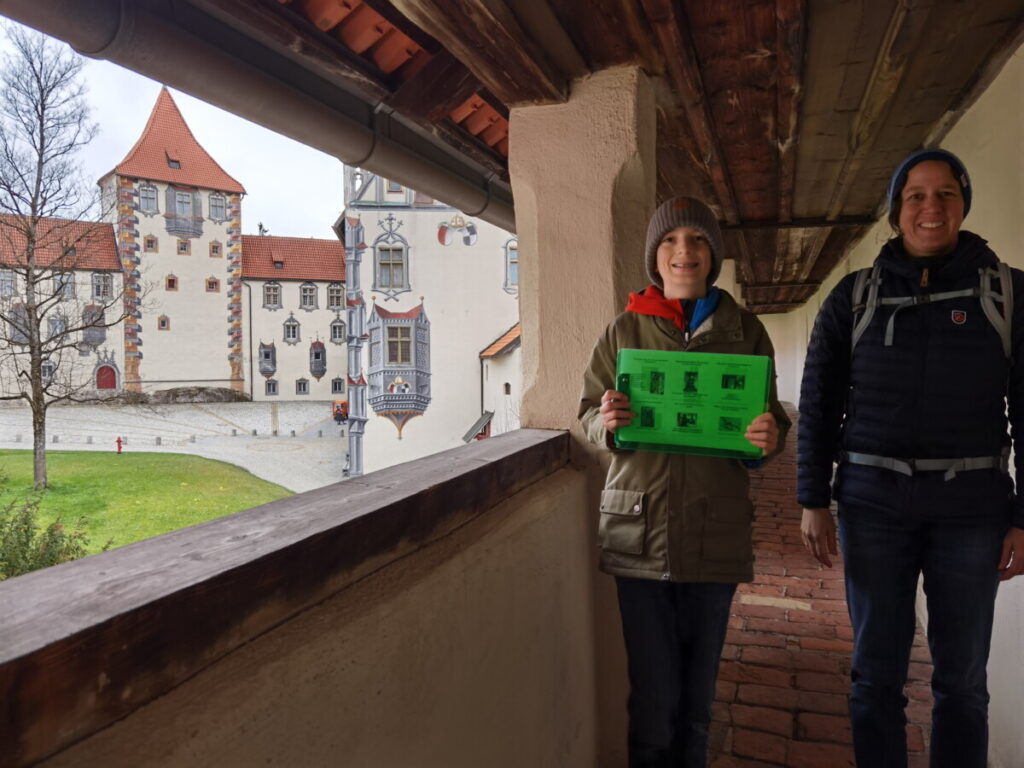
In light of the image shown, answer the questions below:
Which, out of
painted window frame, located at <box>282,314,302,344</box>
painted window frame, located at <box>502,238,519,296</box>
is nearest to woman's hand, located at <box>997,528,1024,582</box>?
painted window frame, located at <box>502,238,519,296</box>

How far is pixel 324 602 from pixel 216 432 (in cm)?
3399

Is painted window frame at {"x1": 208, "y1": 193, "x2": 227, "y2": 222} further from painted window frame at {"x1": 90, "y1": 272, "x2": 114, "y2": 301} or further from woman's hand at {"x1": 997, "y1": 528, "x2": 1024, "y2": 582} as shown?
woman's hand at {"x1": 997, "y1": 528, "x2": 1024, "y2": 582}

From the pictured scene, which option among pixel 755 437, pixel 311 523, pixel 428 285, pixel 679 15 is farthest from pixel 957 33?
pixel 428 285

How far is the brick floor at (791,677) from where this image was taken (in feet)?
7.73

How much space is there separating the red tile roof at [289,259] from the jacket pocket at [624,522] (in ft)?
134

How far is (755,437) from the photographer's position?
4.80ft

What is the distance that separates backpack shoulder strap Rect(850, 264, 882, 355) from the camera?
157 centimetres

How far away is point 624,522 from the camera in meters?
1.64

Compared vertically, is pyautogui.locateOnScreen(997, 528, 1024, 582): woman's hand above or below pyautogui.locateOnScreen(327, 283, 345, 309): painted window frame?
below

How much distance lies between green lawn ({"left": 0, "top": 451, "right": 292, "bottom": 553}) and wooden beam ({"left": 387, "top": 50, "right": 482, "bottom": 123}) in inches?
579

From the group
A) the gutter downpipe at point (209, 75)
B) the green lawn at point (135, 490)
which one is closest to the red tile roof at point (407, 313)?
the green lawn at point (135, 490)

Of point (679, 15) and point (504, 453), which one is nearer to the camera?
point (504, 453)

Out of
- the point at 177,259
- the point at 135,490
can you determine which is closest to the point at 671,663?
the point at 135,490

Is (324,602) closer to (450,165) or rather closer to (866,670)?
(866,670)
